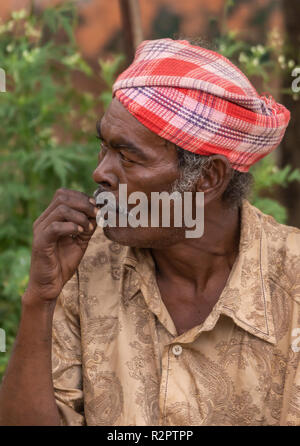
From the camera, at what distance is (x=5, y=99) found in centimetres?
403

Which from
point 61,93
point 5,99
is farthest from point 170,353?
point 61,93

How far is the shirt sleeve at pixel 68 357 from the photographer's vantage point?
280 cm

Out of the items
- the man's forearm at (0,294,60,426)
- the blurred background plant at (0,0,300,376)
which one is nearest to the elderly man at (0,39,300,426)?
the man's forearm at (0,294,60,426)

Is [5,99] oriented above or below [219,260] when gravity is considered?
above

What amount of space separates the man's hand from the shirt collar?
→ 0.30 metres

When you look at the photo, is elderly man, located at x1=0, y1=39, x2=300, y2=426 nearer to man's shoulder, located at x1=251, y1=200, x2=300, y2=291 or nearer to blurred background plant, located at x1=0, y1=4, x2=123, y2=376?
man's shoulder, located at x1=251, y1=200, x2=300, y2=291

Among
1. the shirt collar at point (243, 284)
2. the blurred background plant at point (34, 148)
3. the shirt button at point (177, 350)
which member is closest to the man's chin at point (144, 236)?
the shirt collar at point (243, 284)

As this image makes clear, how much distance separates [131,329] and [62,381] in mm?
350

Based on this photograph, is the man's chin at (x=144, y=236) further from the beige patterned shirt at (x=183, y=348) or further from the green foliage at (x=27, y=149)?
the green foliage at (x=27, y=149)

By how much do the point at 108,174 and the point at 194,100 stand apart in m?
0.43

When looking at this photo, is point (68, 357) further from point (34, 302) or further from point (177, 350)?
point (177, 350)

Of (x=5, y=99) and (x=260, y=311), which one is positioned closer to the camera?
(x=260, y=311)

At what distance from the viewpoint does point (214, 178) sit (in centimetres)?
283

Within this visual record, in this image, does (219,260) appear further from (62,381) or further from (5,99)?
(5,99)
